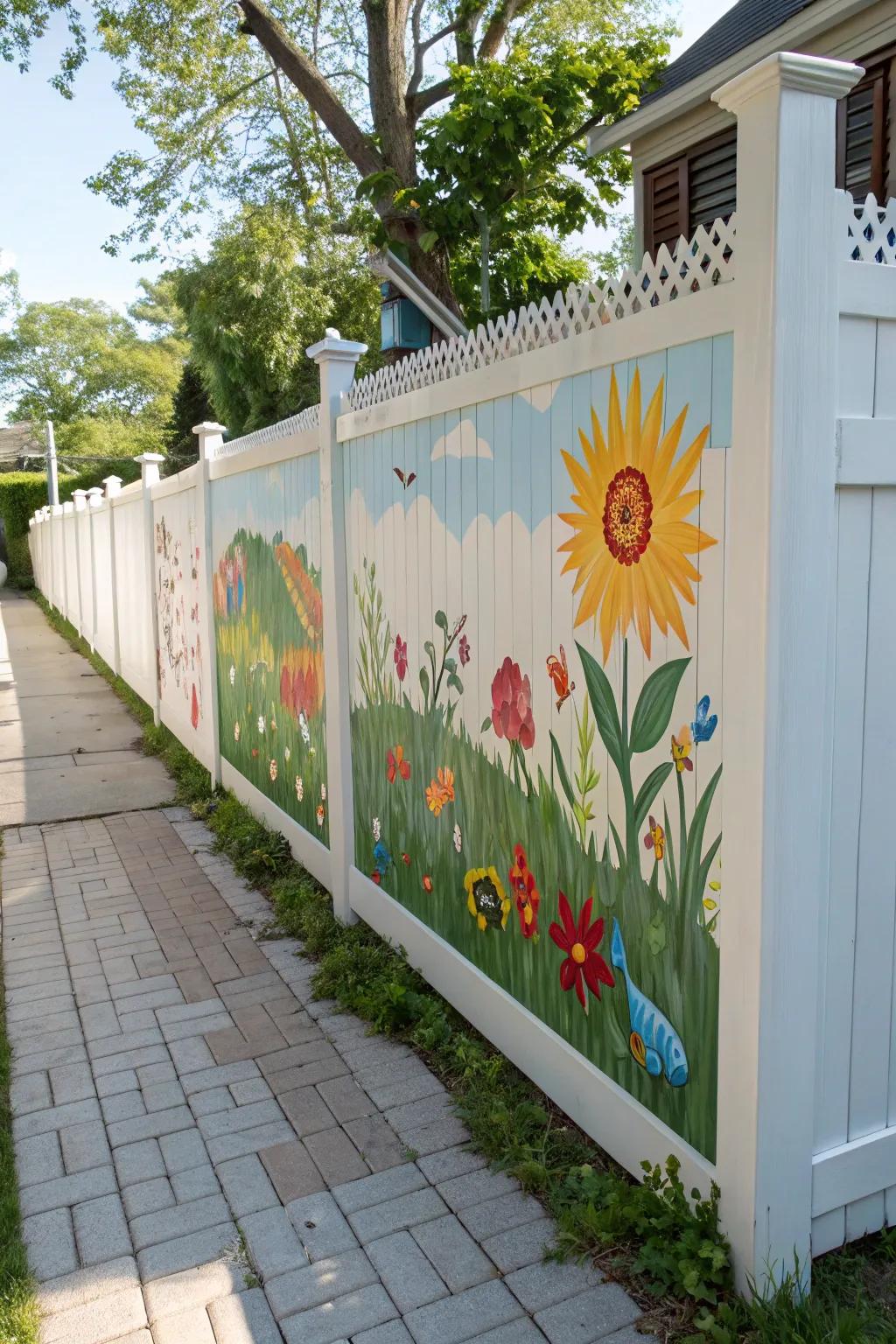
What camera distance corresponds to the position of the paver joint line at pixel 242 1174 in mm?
2381

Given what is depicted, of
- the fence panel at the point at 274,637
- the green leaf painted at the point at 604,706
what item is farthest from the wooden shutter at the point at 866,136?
the green leaf painted at the point at 604,706

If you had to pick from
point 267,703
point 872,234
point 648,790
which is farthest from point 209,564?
point 872,234

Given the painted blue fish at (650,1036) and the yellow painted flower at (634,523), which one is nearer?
the yellow painted flower at (634,523)

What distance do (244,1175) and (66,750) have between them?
6.46 m

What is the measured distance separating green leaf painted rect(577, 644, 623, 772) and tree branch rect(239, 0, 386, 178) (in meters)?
12.6

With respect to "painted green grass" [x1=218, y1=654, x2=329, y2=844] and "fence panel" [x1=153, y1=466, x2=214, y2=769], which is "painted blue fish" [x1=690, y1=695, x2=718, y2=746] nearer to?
"painted green grass" [x1=218, y1=654, x2=329, y2=844]

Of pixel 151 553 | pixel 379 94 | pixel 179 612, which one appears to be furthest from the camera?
pixel 379 94

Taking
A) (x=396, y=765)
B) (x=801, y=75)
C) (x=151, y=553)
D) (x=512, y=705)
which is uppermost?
(x=801, y=75)

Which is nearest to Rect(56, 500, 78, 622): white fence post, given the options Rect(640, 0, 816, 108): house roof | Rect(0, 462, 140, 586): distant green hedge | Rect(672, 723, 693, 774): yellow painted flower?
Rect(640, 0, 816, 108): house roof

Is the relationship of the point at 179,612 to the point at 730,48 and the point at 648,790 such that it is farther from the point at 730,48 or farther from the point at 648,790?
the point at 648,790

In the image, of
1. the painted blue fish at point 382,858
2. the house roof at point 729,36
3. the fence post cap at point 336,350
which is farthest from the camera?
the house roof at point 729,36

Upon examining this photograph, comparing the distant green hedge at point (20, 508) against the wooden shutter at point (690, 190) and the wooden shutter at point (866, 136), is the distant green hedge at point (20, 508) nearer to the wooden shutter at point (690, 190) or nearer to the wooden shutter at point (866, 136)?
the wooden shutter at point (690, 190)

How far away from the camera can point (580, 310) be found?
268 centimetres

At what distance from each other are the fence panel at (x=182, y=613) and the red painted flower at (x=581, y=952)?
4.57 meters
